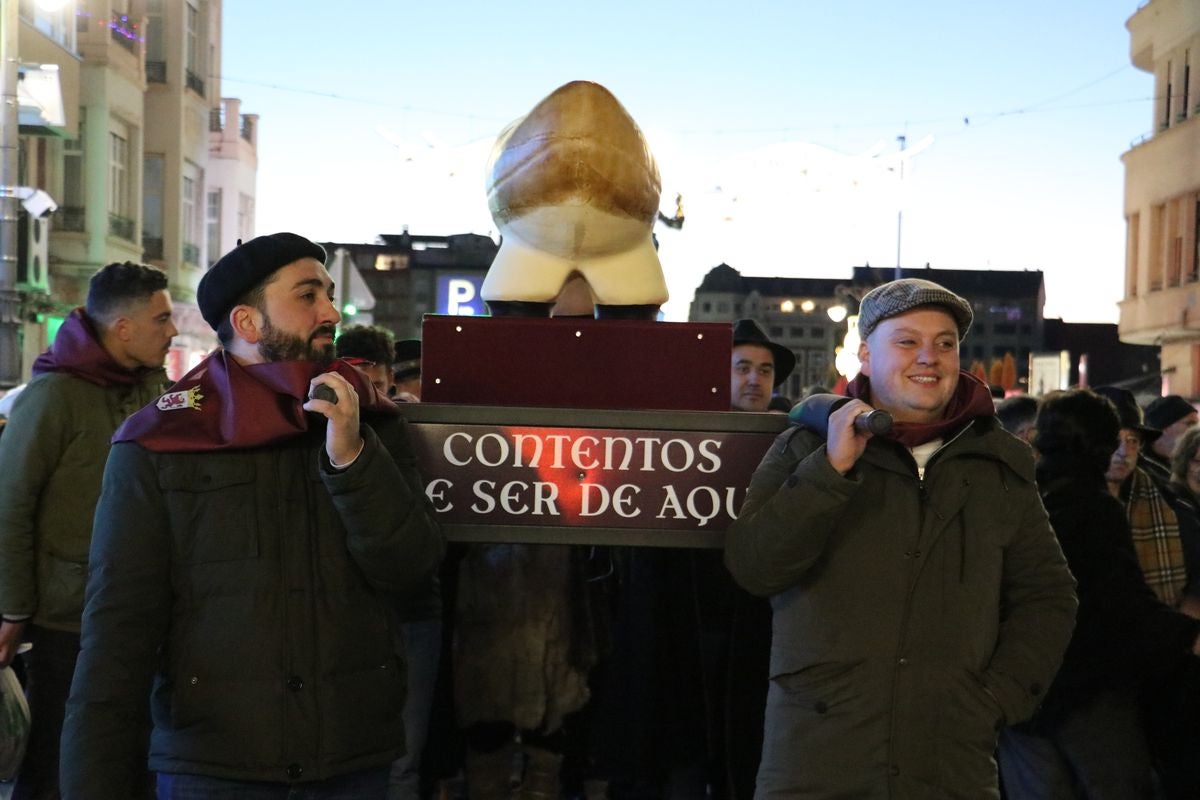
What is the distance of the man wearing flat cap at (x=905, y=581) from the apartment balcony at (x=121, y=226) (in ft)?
69.8

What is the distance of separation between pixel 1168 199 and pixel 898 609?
25066 mm

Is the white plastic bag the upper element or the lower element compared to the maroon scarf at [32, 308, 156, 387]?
lower

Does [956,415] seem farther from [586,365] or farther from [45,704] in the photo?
[45,704]

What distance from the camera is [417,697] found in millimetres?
3887

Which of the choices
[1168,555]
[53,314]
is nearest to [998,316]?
[53,314]

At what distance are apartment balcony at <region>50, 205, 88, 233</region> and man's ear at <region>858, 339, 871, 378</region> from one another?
20282 millimetres

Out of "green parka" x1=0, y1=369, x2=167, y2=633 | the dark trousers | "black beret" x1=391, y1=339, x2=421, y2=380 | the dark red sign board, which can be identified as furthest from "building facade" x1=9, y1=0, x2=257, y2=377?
the dark red sign board

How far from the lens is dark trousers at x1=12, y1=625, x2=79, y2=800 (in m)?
4.25

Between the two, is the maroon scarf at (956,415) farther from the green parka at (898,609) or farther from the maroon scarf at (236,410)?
the maroon scarf at (236,410)

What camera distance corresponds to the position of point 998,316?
93562mm

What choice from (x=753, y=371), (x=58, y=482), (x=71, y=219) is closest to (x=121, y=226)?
(x=71, y=219)

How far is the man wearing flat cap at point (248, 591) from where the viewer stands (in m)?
Answer: 2.61

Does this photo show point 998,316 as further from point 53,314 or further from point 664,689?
point 664,689

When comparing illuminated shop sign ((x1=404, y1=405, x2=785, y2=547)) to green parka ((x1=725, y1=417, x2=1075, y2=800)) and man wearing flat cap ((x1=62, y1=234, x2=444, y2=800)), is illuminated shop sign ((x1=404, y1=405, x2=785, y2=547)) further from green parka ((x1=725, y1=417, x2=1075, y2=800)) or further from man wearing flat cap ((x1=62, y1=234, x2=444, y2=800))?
man wearing flat cap ((x1=62, y1=234, x2=444, y2=800))
